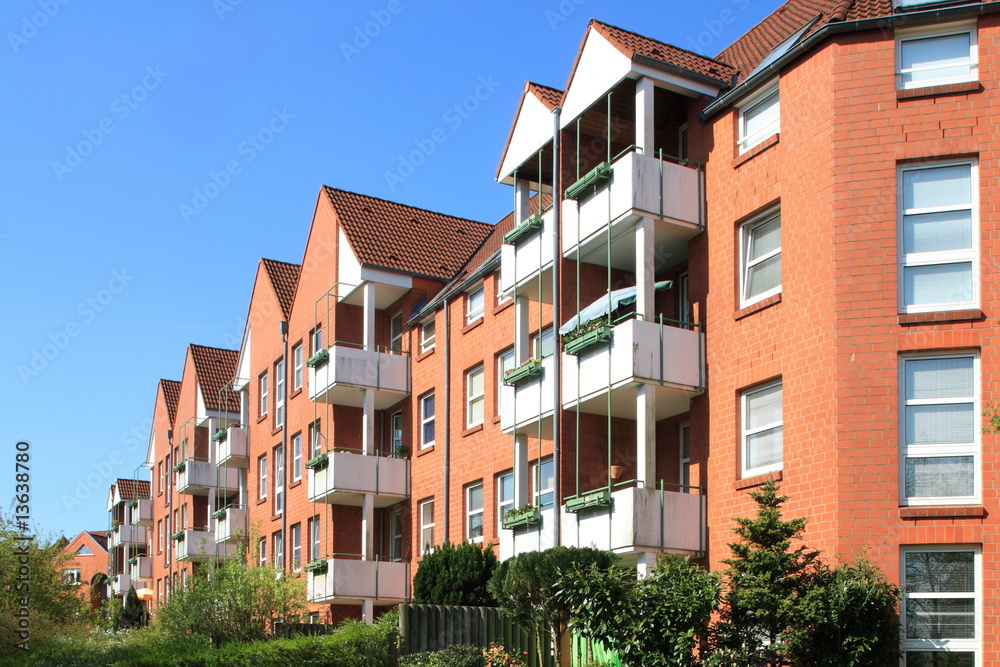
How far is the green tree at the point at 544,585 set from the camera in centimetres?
2005

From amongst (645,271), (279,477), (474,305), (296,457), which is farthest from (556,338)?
(279,477)

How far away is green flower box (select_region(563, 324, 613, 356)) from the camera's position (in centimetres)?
2222

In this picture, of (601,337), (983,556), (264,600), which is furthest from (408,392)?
(983,556)

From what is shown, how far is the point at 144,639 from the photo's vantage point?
3209 centimetres

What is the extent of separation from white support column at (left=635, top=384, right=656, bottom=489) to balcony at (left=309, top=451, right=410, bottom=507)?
14481mm

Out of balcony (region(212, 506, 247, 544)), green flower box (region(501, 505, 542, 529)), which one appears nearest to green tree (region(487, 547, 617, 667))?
green flower box (region(501, 505, 542, 529))

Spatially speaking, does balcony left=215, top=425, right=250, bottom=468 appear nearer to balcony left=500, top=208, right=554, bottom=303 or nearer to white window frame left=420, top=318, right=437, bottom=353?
white window frame left=420, top=318, right=437, bottom=353

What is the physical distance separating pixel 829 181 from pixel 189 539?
1533 inches

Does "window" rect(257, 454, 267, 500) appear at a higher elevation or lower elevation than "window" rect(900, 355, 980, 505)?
lower

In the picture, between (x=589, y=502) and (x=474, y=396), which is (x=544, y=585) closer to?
(x=589, y=502)

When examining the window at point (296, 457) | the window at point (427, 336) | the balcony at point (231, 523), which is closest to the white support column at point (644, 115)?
the window at point (427, 336)

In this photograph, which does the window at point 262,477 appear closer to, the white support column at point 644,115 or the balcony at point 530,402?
the balcony at point 530,402

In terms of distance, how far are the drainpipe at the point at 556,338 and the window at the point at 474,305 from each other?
693 cm

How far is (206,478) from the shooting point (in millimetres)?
52188
